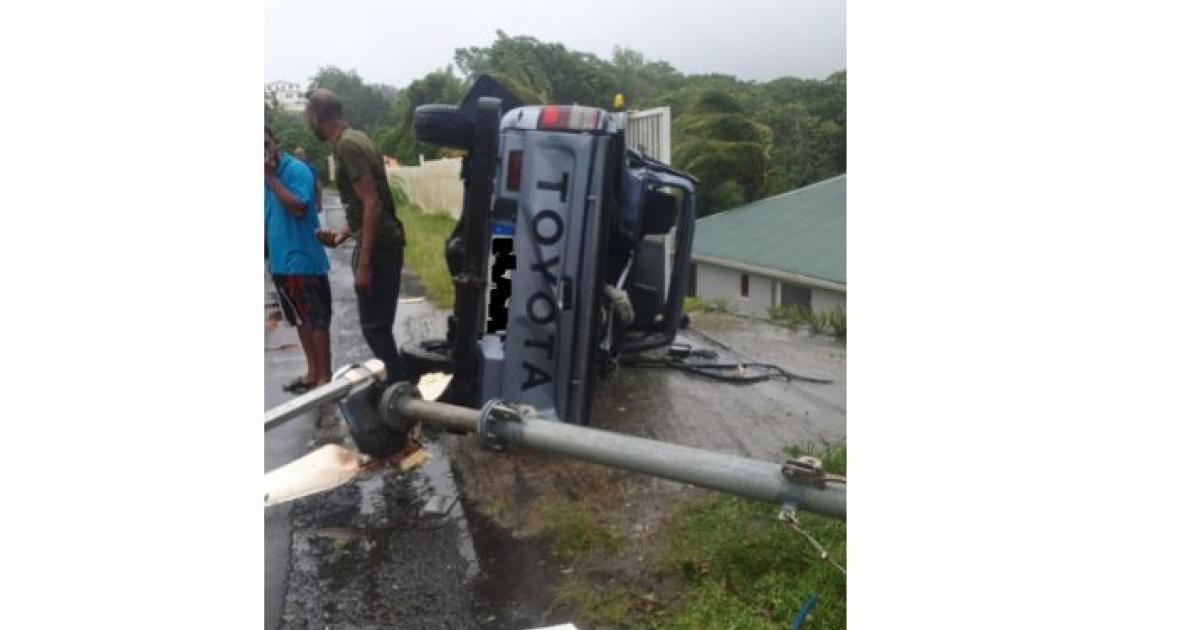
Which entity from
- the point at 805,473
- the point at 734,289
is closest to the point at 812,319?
the point at 734,289

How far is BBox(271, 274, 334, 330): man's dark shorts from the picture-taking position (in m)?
1.89

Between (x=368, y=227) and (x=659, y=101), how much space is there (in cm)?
64

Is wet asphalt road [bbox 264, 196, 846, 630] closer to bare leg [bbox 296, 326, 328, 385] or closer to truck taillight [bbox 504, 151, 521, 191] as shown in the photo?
bare leg [bbox 296, 326, 328, 385]

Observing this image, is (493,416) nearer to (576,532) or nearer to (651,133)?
(576,532)

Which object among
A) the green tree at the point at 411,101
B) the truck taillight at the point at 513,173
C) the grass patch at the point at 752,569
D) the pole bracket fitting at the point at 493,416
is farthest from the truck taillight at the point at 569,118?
the grass patch at the point at 752,569

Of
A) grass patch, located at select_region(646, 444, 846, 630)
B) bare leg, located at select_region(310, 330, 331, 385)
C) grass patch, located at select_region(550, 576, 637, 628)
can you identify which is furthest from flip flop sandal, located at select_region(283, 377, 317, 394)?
grass patch, located at select_region(646, 444, 846, 630)

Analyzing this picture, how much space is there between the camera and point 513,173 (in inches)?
86.3

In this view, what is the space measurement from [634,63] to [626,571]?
943mm

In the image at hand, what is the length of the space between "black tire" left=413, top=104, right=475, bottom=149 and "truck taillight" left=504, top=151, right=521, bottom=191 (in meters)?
0.12

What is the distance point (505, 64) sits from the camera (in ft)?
5.76

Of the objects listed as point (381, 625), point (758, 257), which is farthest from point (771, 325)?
point (381, 625)

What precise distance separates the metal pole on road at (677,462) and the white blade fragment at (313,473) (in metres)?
0.34

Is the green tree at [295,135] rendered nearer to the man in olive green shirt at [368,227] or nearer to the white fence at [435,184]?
the man in olive green shirt at [368,227]

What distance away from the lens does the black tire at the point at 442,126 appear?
1.91 metres
